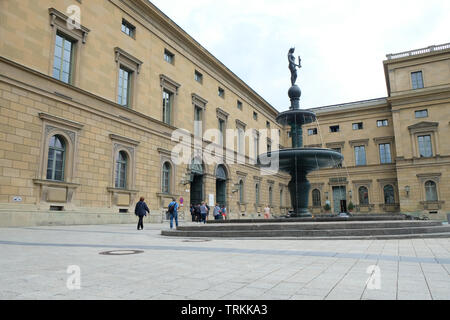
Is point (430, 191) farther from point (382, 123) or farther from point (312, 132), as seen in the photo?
point (312, 132)

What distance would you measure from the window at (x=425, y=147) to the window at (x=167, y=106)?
2772 cm

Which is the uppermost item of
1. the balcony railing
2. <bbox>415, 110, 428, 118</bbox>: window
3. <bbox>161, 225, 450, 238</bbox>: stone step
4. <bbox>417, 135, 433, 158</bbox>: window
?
the balcony railing

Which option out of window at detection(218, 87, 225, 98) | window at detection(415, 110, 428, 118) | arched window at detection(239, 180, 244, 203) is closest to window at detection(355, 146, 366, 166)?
window at detection(415, 110, 428, 118)

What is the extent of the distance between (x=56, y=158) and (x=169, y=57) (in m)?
12.9

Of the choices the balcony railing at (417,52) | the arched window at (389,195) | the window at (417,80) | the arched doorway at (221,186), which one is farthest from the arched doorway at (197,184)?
the balcony railing at (417,52)

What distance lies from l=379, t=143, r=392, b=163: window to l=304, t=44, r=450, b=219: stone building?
54 millimetres

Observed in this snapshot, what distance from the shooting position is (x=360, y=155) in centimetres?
4197

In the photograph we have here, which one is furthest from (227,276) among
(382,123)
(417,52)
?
(382,123)

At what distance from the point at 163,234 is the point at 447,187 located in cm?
3388

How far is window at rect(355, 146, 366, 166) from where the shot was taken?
137 ft

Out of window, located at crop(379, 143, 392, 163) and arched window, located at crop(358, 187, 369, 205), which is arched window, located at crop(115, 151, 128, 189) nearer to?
arched window, located at crop(358, 187, 369, 205)

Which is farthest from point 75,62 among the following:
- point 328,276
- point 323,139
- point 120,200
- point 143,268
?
point 323,139

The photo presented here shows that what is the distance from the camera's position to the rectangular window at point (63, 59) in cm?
1669

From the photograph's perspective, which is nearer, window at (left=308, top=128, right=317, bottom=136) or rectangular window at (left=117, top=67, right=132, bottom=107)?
rectangular window at (left=117, top=67, right=132, bottom=107)
